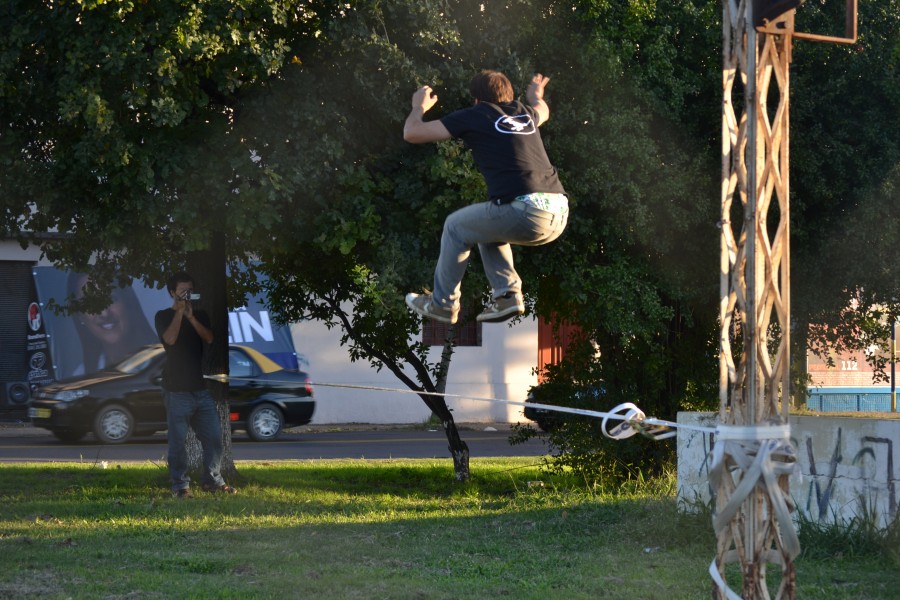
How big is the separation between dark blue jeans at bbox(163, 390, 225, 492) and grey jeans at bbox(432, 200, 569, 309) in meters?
5.99

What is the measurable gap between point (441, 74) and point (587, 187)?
6.22 feet

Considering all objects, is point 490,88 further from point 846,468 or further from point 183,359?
point 183,359

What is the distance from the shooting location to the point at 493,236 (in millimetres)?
5711

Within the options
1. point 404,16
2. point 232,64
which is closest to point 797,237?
point 404,16

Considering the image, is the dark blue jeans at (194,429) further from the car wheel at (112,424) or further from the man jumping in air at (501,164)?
the car wheel at (112,424)

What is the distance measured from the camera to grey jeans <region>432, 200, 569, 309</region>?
18.2 ft

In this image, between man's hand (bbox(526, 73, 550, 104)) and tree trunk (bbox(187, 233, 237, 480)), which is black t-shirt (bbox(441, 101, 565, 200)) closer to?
man's hand (bbox(526, 73, 550, 104))

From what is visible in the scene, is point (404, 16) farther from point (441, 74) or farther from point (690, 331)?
point (690, 331)

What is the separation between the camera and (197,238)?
10.6 meters

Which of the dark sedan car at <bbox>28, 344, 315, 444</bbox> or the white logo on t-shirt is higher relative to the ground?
the white logo on t-shirt

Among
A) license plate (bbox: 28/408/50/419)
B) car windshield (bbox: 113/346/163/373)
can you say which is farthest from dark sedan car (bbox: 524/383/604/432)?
license plate (bbox: 28/408/50/419)

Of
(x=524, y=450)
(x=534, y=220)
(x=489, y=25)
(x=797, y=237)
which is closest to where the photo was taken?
(x=534, y=220)

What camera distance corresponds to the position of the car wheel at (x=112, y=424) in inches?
Answer: 789

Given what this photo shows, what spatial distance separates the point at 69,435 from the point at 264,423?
351 cm
